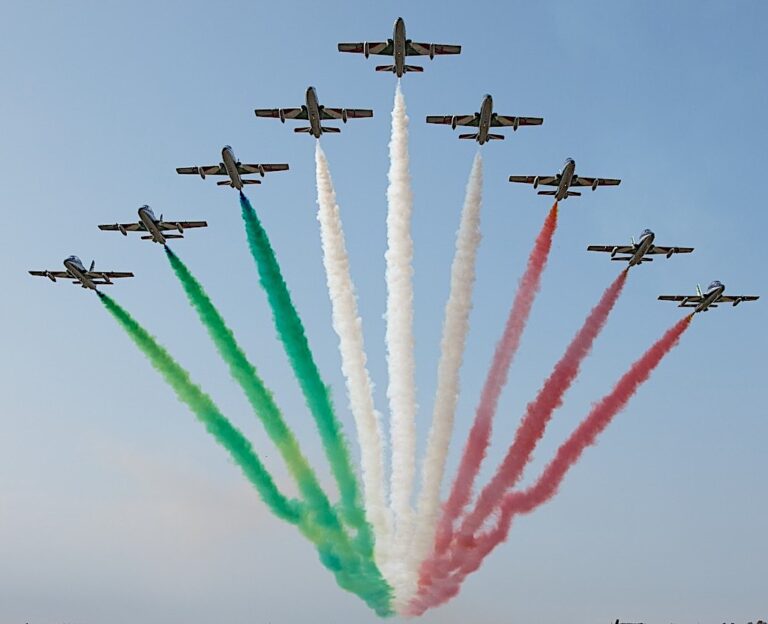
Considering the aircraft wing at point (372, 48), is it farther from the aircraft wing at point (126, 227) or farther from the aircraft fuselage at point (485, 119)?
the aircraft wing at point (126, 227)

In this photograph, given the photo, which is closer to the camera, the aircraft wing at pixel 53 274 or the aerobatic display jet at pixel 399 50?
the aerobatic display jet at pixel 399 50

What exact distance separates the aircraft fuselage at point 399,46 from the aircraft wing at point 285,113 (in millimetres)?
9426

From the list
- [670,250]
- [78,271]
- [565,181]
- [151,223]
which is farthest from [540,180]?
[78,271]

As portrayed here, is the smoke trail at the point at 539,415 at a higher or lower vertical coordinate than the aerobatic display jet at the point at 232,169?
lower

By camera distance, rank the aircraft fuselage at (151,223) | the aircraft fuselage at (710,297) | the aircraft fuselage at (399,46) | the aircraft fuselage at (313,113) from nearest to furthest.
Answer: the aircraft fuselage at (399,46) < the aircraft fuselage at (313,113) < the aircraft fuselage at (151,223) < the aircraft fuselage at (710,297)

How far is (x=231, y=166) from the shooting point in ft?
240

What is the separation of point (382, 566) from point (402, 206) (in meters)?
34.2

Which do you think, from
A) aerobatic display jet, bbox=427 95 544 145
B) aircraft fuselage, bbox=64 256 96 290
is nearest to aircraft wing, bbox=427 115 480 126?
aerobatic display jet, bbox=427 95 544 145

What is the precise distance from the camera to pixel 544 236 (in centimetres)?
7456

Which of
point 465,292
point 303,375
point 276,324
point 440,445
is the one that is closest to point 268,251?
point 276,324

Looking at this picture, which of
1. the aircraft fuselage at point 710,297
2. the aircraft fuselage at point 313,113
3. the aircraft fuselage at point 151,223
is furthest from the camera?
the aircraft fuselage at point 710,297

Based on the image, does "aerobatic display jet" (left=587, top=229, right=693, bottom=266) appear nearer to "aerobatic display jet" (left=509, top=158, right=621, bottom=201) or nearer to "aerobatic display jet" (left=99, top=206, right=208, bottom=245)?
"aerobatic display jet" (left=509, top=158, right=621, bottom=201)

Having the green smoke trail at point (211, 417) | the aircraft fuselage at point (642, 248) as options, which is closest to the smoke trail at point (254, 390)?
the green smoke trail at point (211, 417)

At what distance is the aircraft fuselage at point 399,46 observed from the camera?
63.4 meters
